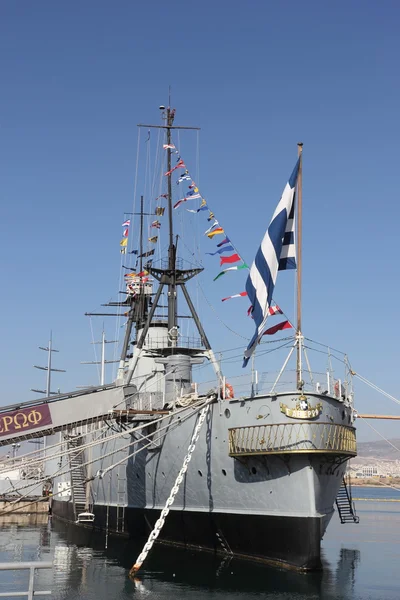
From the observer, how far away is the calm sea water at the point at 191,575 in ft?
66.9

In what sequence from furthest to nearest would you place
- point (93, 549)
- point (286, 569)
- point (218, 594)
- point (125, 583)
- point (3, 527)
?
point (3, 527) → point (93, 549) → point (286, 569) → point (125, 583) → point (218, 594)

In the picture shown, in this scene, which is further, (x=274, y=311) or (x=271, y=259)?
(x=274, y=311)

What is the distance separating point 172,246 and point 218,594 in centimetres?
1942

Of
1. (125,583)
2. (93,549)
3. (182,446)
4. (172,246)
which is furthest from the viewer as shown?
(172,246)

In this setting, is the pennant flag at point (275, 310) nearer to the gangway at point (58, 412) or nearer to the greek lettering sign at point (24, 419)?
the gangway at point (58, 412)

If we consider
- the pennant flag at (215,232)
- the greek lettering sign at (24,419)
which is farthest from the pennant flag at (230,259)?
the greek lettering sign at (24,419)

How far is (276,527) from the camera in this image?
2416 centimetres

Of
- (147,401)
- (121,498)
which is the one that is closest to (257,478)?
(147,401)

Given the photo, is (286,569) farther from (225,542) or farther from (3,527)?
(3,527)

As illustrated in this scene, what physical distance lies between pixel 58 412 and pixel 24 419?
1.57m

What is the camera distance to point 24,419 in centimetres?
2653

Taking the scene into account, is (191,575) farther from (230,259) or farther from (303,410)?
(230,259)

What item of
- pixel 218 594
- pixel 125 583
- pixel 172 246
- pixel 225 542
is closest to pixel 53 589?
pixel 125 583

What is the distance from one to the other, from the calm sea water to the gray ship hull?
0.87 meters
